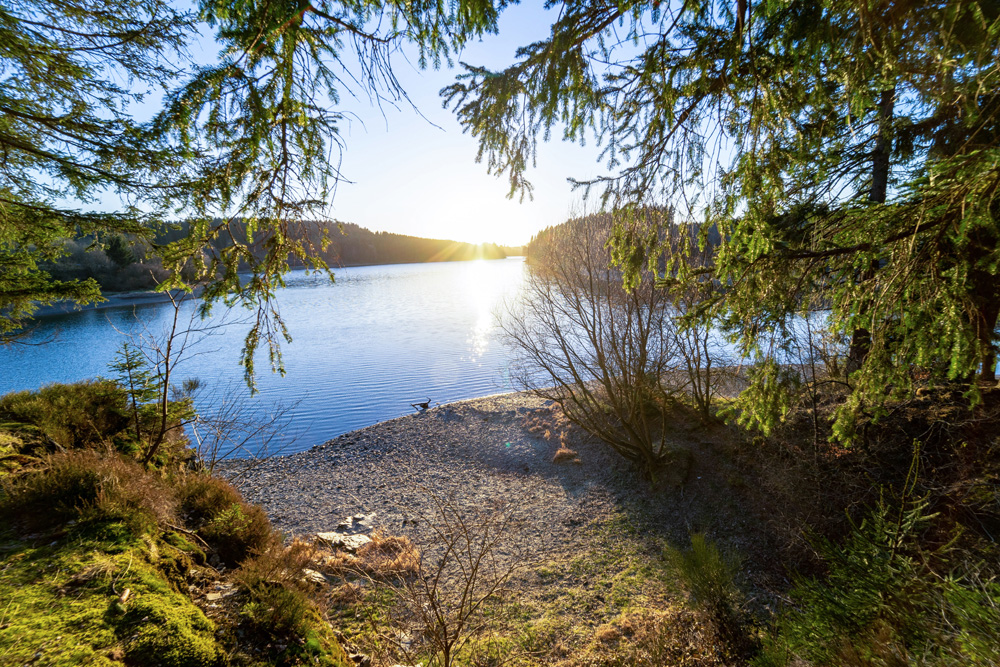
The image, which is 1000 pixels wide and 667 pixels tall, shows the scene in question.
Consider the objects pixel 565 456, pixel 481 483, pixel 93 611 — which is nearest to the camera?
pixel 93 611

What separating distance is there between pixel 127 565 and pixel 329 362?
1975 centimetres

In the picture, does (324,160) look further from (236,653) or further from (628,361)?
(628,361)

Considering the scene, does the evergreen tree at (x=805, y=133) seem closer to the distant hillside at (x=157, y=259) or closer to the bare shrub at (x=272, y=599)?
the distant hillside at (x=157, y=259)

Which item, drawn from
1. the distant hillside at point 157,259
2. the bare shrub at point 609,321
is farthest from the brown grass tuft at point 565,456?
the distant hillside at point 157,259

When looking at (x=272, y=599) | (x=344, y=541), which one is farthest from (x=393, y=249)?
(x=272, y=599)

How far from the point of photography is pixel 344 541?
7.12m

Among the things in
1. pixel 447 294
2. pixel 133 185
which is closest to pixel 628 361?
pixel 133 185

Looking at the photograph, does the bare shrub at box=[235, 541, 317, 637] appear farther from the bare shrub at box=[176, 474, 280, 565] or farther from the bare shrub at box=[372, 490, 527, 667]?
the bare shrub at box=[372, 490, 527, 667]

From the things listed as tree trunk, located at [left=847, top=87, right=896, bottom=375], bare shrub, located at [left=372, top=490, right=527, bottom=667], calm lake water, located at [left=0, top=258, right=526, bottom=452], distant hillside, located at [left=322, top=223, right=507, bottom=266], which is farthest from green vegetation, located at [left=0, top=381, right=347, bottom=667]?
distant hillside, located at [left=322, top=223, right=507, bottom=266]

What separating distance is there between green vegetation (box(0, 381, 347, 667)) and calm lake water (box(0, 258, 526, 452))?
3.63 meters

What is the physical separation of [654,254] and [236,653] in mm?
4104

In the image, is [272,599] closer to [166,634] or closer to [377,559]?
[166,634]

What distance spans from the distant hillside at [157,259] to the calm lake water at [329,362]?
243cm

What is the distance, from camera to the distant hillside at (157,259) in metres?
2.73
